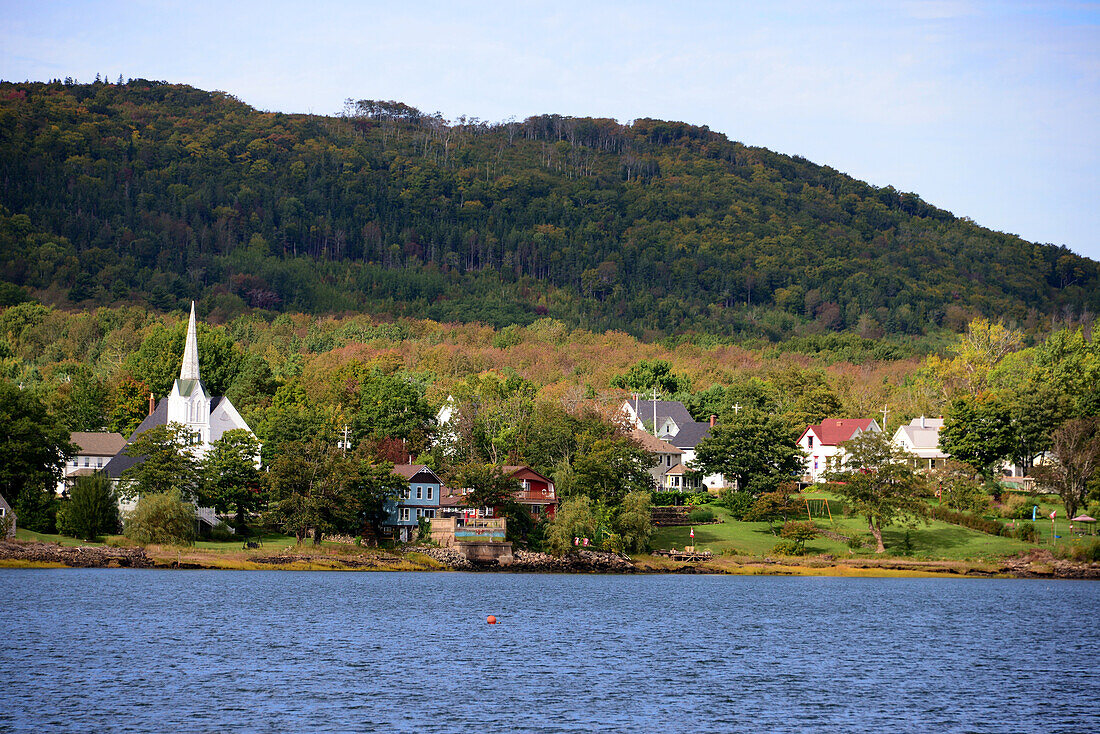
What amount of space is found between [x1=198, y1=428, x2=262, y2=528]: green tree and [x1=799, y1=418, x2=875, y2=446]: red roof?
6069 cm

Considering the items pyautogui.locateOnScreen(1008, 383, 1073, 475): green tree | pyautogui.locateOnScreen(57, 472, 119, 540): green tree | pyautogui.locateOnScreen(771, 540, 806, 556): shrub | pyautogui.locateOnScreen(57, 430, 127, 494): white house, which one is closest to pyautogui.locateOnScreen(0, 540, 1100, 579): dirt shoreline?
pyautogui.locateOnScreen(771, 540, 806, 556): shrub

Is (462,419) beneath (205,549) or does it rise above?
above

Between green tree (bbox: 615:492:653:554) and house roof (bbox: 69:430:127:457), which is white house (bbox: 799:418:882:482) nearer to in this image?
green tree (bbox: 615:492:653:554)

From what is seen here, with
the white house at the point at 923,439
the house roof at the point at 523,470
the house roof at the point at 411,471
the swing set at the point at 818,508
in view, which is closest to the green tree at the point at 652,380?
the white house at the point at 923,439

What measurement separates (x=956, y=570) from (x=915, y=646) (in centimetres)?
3295

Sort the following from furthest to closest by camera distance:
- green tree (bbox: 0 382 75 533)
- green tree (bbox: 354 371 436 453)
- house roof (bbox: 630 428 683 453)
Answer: house roof (bbox: 630 428 683 453), green tree (bbox: 354 371 436 453), green tree (bbox: 0 382 75 533)

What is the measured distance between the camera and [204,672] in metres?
43.5

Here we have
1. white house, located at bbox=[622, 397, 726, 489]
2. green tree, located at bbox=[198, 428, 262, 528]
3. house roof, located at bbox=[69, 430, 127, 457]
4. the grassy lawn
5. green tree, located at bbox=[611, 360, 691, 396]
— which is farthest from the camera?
green tree, located at bbox=[611, 360, 691, 396]

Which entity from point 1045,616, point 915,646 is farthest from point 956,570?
point 915,646

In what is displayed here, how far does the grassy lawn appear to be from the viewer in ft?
298

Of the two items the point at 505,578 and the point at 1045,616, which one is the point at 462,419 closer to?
the point at 505,578

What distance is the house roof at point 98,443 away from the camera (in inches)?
4316

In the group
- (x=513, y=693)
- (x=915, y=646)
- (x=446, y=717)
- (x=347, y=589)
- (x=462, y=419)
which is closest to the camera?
(x=446, y=717)

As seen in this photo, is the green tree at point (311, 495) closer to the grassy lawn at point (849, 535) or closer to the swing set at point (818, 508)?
the grassy lawn at point (849, 535)
